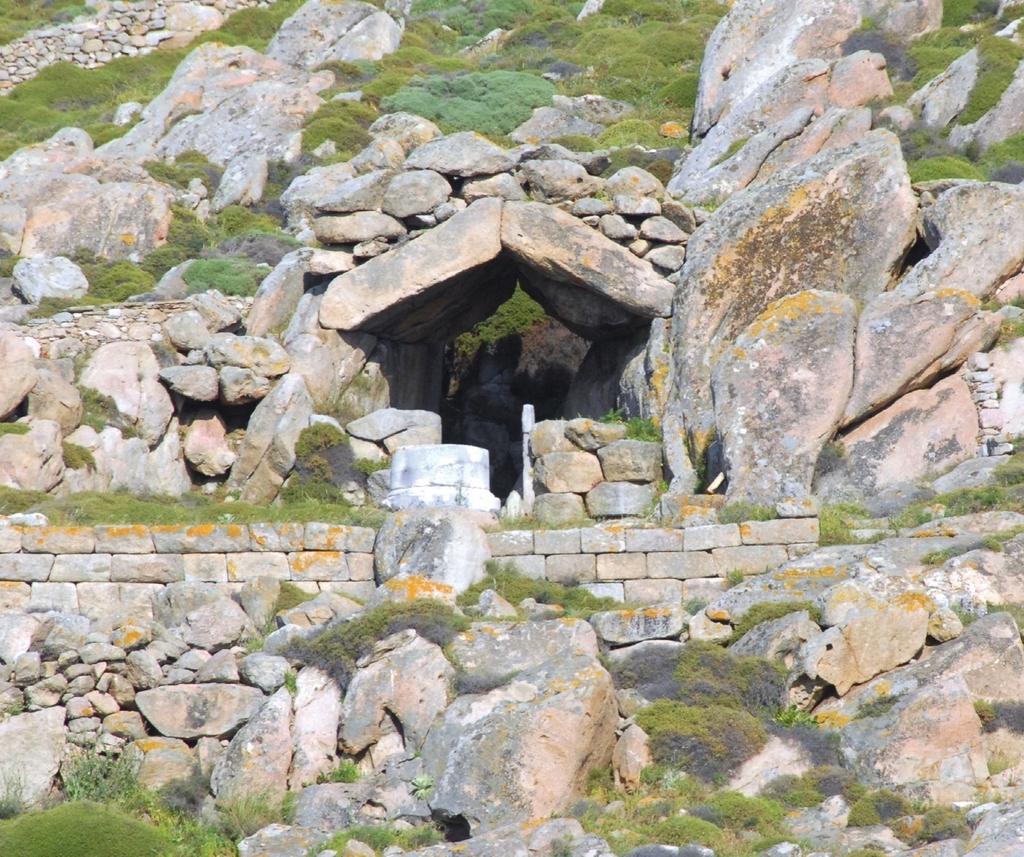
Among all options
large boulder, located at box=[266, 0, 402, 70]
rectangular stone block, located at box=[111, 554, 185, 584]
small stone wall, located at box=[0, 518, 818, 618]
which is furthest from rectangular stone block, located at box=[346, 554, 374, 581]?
large boulder, located at box=[266, 0, 402, 70]

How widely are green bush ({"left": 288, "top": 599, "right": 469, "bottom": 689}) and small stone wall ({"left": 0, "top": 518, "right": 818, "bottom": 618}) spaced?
9.91ft

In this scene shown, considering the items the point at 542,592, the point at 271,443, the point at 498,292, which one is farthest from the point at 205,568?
the point at 498,292

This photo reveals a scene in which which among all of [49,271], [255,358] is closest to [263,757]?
[255,358]

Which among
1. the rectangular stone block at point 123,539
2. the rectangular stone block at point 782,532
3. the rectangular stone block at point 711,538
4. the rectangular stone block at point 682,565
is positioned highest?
the rectangular stone block at point 782,532

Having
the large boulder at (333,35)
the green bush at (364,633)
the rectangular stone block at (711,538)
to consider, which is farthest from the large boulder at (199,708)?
the large boulder at (333,35)

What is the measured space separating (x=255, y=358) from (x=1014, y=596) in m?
12.6

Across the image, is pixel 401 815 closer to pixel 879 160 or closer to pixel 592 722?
pixel 592 722

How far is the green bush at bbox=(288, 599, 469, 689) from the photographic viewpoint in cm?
1584

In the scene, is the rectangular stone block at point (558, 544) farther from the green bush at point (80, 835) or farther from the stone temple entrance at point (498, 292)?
Result: the green bush at point (80, 835)

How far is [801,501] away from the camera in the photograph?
19672 mm

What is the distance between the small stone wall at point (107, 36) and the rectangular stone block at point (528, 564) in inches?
1347

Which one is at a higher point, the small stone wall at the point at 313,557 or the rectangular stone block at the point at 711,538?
the rectangular stone block at the point at 711,538

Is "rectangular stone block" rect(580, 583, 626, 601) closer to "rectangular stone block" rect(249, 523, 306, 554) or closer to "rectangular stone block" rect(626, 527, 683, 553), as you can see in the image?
"rectangular stone block" rect(626, 527, 683, 553)

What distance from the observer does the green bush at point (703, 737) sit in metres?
14.3
